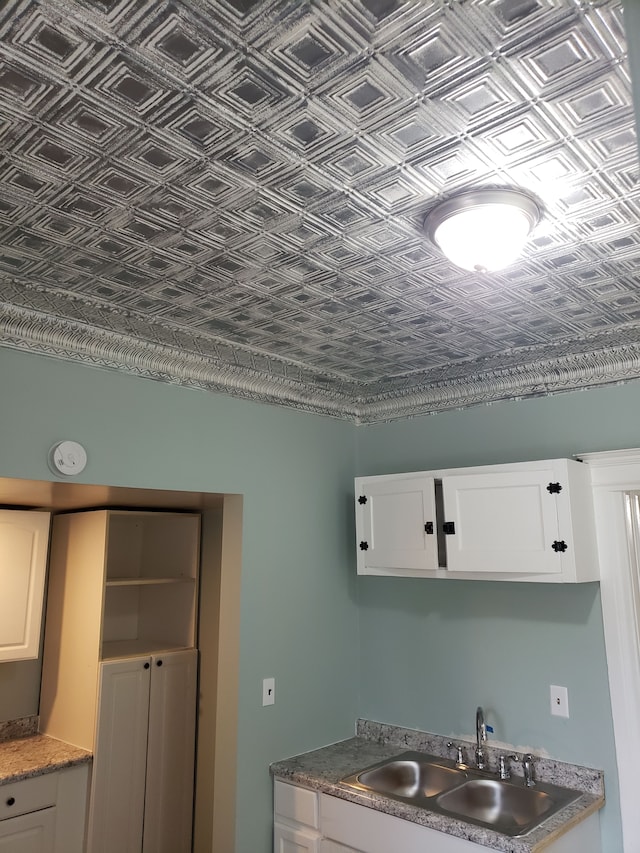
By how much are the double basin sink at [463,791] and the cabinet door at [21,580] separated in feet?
5.23

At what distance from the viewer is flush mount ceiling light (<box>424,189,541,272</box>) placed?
1437mm

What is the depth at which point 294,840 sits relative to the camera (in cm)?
250

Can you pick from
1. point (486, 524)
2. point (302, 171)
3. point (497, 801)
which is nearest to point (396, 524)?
point (486, 524)

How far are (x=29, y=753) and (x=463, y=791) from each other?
1.86m

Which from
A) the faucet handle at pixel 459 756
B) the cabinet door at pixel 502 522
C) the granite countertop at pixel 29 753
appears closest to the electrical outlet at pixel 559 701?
the faucet handle at pixel 459 756

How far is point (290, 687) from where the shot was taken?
9.06 feet

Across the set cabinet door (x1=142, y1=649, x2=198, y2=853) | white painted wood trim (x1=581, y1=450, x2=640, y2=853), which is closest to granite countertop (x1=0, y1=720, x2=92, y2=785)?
cabinet door (x1=142, y1=649, x2=198, y2=853)

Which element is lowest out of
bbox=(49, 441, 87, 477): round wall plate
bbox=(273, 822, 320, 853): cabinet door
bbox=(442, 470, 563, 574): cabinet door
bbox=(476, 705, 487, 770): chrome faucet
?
bbox=(273, 822, 320, 853): cabinet door

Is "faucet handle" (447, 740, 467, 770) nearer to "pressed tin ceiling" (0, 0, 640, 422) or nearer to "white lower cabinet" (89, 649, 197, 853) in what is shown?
"white lower cabinet" (89, 649, 197, 853)

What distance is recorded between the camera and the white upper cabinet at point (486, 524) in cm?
232

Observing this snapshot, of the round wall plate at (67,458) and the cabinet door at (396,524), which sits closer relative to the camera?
the round wall plate at (67,458)

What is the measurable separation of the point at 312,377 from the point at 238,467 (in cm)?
54

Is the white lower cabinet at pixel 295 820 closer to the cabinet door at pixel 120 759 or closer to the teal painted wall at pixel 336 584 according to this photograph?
the teal painted wall at pixel 336 584

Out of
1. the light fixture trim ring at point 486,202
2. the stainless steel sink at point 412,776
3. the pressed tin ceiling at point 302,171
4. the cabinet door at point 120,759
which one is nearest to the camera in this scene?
the pressed tin ceiling at point 302,171
